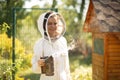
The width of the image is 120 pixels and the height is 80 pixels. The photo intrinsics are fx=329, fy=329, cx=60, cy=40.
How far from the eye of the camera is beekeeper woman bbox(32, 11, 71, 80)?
4.77 metres

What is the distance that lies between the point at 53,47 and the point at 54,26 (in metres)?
0.31

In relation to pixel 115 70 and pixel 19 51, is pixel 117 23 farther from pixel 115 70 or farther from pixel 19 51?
pixel 19 51

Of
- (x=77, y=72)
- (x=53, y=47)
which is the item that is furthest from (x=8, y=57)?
(x=53, y=47)

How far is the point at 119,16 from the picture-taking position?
922cm

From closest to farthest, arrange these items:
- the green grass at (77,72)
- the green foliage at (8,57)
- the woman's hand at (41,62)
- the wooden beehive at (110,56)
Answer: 1. the woman's hand at (41,62)
2. the wooden beehive at (110,56)
3. the green foliage at (8,57)
4. the green grass at (77,72)

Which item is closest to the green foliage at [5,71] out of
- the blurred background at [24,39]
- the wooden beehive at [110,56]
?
the blurred background at [24,39]

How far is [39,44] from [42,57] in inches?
7.7

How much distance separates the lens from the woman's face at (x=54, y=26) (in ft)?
15.8

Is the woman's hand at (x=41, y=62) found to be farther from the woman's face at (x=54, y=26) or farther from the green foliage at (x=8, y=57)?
the green foliage at (x=8, y=57)

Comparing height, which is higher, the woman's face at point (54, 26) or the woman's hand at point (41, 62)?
the woman's face at point (54, 26)

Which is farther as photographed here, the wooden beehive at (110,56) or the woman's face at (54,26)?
the wooden beehive at (110,56)

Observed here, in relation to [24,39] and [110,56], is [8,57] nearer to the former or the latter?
[110,56]

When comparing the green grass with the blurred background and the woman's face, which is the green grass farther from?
the woman's face

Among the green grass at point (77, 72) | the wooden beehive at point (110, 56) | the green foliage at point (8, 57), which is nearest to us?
the wooden beehive at point (110, 56)
